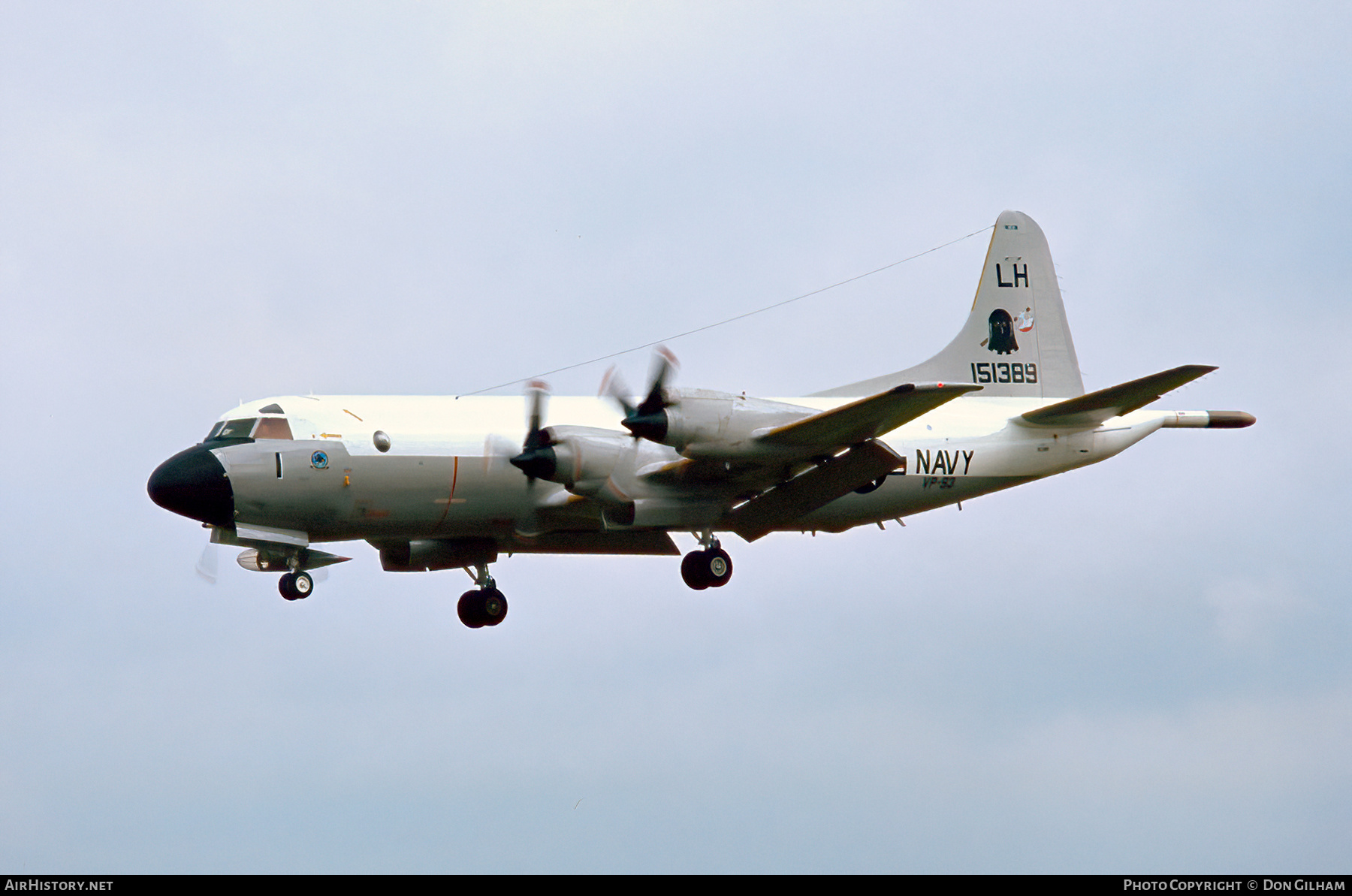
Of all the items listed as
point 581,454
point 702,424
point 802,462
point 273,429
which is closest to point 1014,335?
point 802,462

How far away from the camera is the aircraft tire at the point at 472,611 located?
25.7m

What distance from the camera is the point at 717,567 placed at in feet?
78.8

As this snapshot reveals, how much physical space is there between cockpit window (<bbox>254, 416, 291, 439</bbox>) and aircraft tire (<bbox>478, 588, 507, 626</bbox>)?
17.1ft

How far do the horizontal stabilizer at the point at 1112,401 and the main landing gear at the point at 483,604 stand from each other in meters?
9.93

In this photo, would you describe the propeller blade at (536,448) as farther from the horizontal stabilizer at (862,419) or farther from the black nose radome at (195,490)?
the black nose radome at (195,490)

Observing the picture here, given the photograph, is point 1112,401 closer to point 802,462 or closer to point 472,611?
point 802,462

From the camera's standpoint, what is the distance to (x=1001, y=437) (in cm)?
2591

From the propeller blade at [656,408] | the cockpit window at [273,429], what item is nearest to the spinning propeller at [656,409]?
the propeller blade at [656,408]

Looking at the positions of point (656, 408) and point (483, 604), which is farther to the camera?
point (483, 604)

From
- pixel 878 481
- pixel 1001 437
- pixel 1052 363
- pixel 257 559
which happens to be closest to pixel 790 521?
pixel 878 481

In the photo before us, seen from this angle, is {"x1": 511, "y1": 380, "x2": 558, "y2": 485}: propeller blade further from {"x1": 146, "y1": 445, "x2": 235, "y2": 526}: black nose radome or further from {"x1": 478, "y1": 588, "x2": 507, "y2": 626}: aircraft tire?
{"x1": 146, "y1": 445, "x2": 235, "y2": 526}: black nose radome

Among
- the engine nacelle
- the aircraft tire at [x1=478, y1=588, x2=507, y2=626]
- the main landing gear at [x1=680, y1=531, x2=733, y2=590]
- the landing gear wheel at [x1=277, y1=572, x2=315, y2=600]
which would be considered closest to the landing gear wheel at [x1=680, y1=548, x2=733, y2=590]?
the main landing gear at [x1=680, y1=531, x2=733, y2=590]

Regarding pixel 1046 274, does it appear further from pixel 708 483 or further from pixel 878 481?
pixel 708 483

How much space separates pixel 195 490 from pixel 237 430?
131cm
